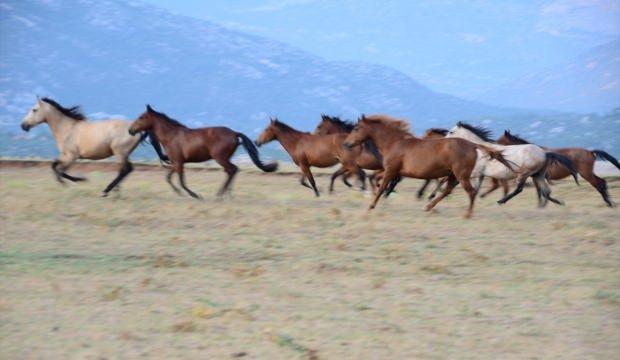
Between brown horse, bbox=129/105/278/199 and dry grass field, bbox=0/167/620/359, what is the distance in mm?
1022

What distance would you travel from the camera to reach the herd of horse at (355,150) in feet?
51.1

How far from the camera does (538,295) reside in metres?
9.30

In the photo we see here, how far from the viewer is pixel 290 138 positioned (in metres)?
19.4

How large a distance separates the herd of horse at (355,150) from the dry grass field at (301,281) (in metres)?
0.72

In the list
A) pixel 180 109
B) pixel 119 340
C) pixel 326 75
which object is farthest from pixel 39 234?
pixel 326 75

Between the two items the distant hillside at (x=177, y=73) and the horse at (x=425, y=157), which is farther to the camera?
the distant hillside at (x=177, y=73)

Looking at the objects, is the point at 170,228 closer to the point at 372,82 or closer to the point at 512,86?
the point at 372,82

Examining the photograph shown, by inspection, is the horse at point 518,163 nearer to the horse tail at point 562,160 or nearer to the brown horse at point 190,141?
the horse tail at point 562,160

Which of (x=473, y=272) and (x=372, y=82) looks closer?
(x=473, y=272)

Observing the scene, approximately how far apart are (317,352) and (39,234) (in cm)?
660

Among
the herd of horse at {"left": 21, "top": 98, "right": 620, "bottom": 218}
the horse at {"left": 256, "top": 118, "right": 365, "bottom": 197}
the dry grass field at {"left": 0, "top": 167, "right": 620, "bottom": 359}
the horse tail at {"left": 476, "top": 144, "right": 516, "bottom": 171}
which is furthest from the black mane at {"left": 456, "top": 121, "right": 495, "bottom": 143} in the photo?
the horse at {"left": 256, "top": 118, "right": 365, "bottom": 197}

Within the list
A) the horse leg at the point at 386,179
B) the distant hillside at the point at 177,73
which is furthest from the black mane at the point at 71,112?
the distant hillside at the point at 177,73

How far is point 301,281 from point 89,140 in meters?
9.02

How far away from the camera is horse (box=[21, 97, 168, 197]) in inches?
706
